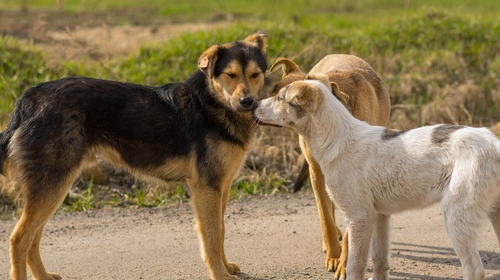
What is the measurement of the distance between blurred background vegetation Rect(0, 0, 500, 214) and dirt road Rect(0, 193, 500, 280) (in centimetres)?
73

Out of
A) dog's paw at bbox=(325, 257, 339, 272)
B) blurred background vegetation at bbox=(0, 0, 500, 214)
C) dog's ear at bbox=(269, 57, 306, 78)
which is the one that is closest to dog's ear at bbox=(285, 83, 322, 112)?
dog's ear at bbox=(269, 57, 306, 78)

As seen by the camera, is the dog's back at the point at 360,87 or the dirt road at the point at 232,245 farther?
the dog's back at the point at 360,87

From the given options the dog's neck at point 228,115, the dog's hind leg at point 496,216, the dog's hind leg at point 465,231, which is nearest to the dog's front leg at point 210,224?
the dog's neck at point 228,115

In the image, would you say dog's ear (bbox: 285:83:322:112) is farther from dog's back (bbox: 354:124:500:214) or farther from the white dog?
dog's back (bbox: 354:124:500:214)

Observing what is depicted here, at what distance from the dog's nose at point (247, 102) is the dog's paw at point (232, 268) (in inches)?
55.6

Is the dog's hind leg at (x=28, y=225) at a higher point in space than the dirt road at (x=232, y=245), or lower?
higher

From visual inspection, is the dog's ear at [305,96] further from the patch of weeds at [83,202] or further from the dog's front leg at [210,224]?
the patch of weeds at [83,202]

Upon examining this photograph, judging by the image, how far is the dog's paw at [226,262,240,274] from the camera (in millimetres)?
7270

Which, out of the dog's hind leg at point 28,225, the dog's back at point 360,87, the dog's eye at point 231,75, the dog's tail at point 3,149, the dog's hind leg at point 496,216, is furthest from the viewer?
the dog's back at point 360,87

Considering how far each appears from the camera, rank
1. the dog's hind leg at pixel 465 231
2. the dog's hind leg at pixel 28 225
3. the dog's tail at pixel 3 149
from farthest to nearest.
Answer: the dog's tail at pixel 3 149
the dog's hind leg at pixel 28 225
the dog's hind leg at pixel 465 231

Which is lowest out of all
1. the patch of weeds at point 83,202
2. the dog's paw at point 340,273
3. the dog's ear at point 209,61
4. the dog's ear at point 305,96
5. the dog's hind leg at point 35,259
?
the patch of weeds at point 83,202

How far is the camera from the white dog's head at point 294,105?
254 inches

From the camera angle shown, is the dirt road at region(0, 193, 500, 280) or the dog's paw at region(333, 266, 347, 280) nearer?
the dog's paw at region(333, 266, 347, 280)

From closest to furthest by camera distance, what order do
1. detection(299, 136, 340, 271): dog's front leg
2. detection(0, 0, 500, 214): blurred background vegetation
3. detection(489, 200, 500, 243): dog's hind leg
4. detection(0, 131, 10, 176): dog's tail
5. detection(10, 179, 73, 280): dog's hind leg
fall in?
detection(489, 200, 500, 243): dog's hind leg, detection(10, 179, 73, 280): dog's hind leg, detection(0, 131, 10, 176): dog's tail, detection(299, 136, 340, 271): dog's front leg, detection(0, 0, 500, 214): blurred background vegetation
